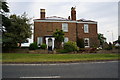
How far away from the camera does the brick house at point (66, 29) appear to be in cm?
3806

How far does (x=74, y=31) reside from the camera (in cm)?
3984

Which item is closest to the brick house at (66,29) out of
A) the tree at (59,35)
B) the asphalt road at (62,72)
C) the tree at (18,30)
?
the tree at (59,35)

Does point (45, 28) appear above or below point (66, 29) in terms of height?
above

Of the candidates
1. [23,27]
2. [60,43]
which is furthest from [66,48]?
[23,27]

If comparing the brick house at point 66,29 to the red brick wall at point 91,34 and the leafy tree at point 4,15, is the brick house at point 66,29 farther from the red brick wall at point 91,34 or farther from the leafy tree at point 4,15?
the leafy tree at point 4,15

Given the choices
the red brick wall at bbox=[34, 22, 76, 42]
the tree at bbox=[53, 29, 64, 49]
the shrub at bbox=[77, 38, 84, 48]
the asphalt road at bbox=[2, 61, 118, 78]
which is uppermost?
the red brick wall at bbox=[34, 22, 76, 42]

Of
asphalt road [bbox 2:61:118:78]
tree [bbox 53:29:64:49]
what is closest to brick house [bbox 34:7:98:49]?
tree [bbox 53:29:64:49]

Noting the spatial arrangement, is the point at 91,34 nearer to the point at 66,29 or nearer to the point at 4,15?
the point at 66,29

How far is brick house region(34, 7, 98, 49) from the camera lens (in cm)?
3806

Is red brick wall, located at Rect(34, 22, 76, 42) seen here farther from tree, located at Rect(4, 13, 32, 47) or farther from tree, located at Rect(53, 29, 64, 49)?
tree, located at Rect(4, 13, 32, 47)

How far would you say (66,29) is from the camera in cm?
3934

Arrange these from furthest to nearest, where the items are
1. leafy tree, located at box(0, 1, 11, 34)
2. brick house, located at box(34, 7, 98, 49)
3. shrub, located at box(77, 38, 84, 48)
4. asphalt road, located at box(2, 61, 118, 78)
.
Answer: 1. shrub, located at box(77, 38, 84, 48)
2. brick house, located at box(34, 7, 98, 49)
3. leafy tree, located at box(0, 1, 11, 34)
4. asphalt road, located at box(2, 61, 118, 78)

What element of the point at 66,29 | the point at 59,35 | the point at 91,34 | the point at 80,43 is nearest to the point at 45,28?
the point at 59,35

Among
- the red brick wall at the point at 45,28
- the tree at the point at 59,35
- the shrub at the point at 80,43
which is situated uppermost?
the red brick wall at the point at 45,28
